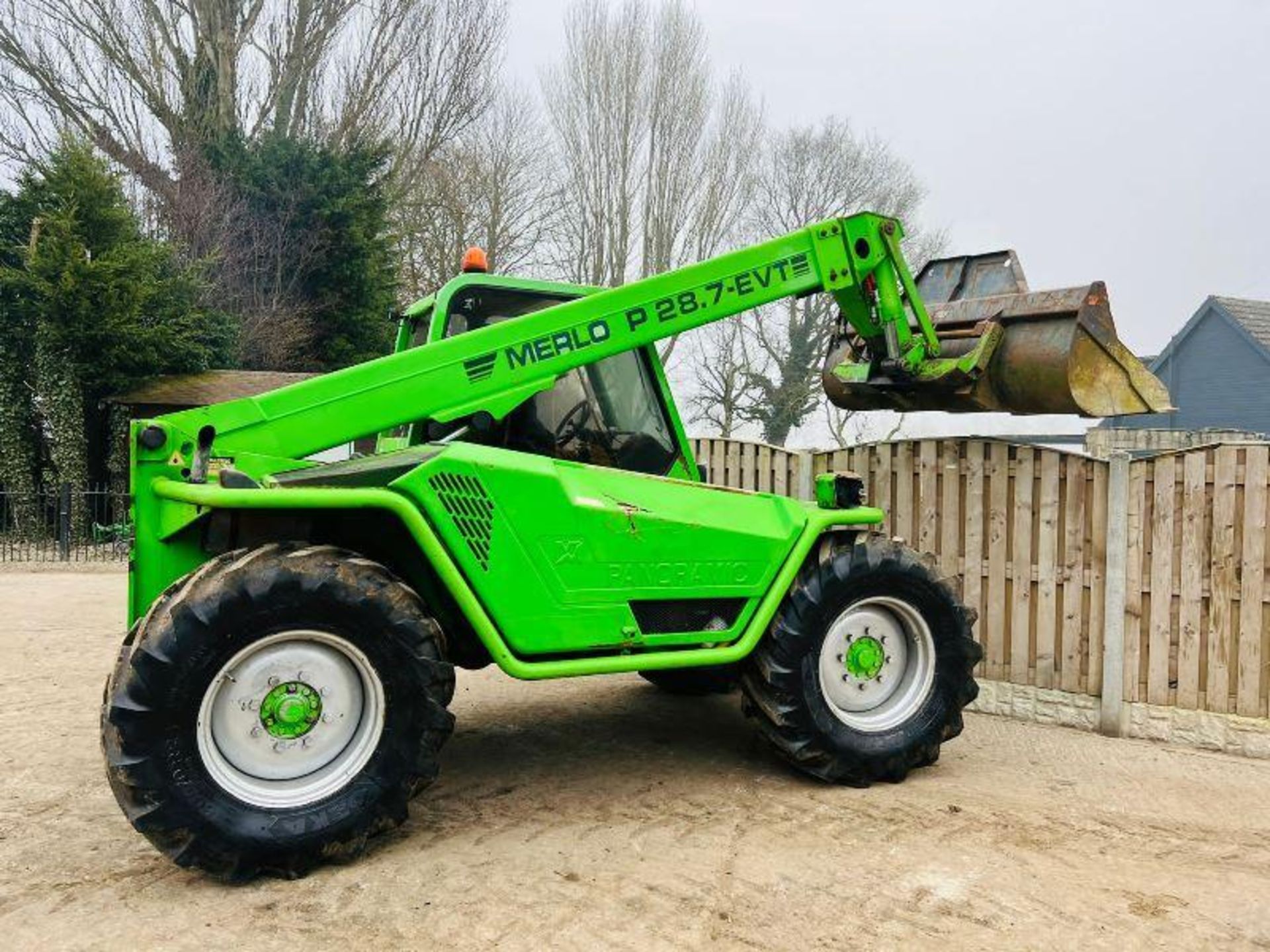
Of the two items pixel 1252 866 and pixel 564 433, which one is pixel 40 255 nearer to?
pixel 564 433

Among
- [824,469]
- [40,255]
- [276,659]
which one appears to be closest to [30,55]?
[40,255]

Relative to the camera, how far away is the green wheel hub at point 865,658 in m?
4.98

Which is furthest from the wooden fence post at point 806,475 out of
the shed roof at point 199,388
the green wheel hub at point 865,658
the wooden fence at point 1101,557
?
the shed roof at point 199,388

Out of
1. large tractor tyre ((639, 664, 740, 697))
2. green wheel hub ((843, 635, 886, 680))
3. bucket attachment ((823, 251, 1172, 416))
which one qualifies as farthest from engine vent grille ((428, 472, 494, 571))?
bucket attachment ((823, 251, 1172, 416))

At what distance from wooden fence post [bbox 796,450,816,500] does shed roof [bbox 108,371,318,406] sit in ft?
35.2

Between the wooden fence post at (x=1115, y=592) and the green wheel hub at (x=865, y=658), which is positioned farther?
the wooden fence post at (x=1115, y=592)

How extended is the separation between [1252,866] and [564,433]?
3.35 meters

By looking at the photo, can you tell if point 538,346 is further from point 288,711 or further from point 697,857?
point 697,857

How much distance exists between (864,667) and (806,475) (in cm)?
315

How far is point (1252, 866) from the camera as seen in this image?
3982 millimetres

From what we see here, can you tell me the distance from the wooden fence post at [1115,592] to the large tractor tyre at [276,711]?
407 cm

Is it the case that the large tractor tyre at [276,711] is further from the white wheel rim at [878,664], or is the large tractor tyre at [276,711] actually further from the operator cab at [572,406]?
the white wheel rim at [878,664]

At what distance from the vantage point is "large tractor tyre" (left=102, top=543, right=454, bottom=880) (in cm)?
352

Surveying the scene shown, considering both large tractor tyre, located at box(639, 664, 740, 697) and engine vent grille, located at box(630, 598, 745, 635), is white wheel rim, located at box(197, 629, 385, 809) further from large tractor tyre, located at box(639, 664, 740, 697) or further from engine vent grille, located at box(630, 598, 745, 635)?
large tractor tyre, located at box(639, 664, 740, 697)
